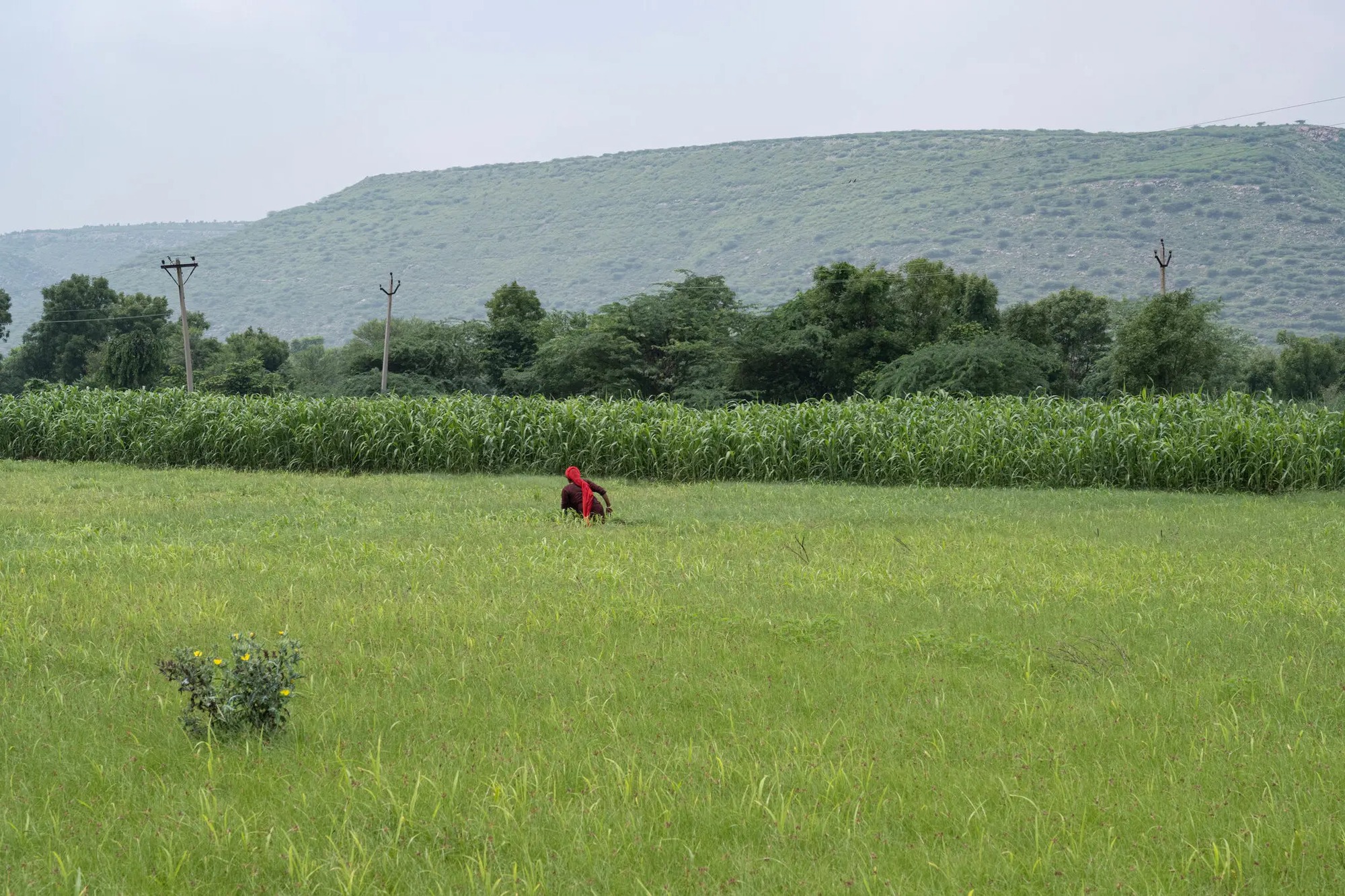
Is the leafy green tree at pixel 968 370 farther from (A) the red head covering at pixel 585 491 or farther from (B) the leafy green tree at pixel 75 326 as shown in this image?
(B) the leafy green tree at pixel 75 326

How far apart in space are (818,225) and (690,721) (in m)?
133

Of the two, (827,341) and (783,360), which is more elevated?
(827,341)

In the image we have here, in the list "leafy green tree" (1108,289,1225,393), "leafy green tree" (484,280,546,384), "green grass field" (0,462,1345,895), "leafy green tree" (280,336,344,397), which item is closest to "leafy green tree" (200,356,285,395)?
"leafy green tree" (280,336,344,397)

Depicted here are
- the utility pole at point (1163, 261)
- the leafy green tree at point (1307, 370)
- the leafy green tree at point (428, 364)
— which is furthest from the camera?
the leafy green tree at point (428, 364)

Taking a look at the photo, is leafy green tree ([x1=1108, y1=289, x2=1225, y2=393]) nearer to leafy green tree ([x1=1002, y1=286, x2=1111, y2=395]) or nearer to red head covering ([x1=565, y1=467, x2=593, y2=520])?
leafy green tree ([x1=1002, y1=286, x2=1111, y2=395])

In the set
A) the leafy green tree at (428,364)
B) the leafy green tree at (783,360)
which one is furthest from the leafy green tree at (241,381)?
the leafy green tree at (783,360)

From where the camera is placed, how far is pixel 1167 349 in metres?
37.4

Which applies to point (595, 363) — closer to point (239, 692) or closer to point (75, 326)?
point (75, 326)

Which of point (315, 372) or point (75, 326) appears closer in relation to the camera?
point (75, 326)

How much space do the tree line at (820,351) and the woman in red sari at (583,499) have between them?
1069 inches

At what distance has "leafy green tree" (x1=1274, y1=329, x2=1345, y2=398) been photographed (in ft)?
168

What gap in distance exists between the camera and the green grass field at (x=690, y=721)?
344 centimetres

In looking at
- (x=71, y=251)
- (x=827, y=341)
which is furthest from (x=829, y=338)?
(x=71, y=251)

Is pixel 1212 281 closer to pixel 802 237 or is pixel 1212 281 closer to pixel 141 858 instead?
pixel 802 237
